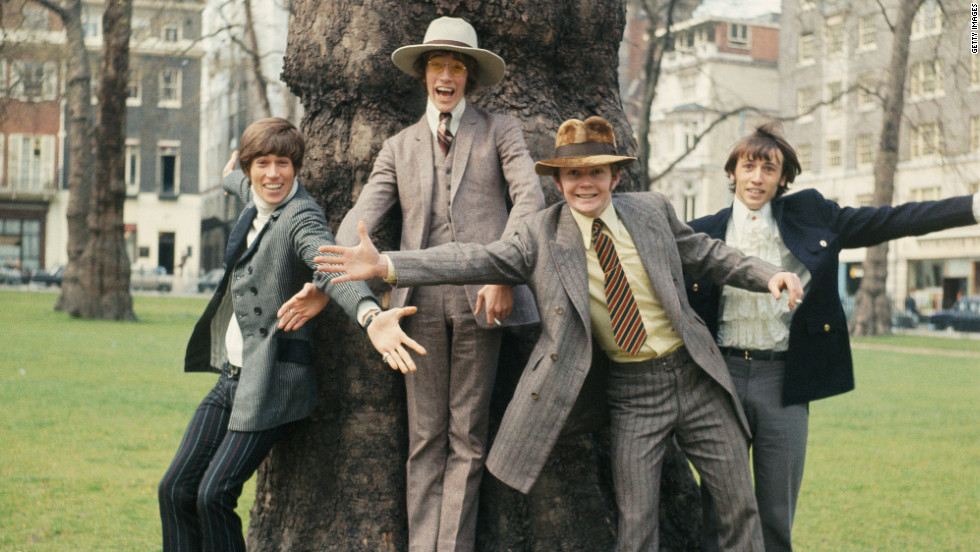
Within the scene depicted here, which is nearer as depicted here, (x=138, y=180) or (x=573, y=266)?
(x=573, y=266)

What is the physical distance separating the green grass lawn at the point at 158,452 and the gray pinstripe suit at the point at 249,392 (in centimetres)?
214

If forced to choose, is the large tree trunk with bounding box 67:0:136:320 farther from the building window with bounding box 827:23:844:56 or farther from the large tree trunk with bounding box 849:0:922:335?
the large tree trunk with bounding box 849:0:922:335

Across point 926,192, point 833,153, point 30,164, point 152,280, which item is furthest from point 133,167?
point 926,192

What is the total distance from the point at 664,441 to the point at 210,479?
1832 millimetres

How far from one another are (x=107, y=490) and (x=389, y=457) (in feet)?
12.1

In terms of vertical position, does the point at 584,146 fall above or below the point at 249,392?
above

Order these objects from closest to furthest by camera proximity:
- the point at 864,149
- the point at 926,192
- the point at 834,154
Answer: the point at 926,192
the point at 864,149
the point at 834,154

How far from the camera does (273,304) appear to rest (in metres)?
4.19

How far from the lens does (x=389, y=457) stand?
177 inches

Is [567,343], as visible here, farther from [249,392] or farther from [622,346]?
[249,392]

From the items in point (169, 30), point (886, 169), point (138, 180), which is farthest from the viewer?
point (138, 180)

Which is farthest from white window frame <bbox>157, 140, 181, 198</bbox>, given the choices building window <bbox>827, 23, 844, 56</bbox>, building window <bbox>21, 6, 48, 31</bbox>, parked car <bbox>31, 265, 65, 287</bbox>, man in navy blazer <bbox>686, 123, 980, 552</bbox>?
man in navy blazer <bbox>686, 123, 980, 552</bbox>

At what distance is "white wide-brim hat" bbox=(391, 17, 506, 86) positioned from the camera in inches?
164

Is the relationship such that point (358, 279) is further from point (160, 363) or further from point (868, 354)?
point (868, 354)
